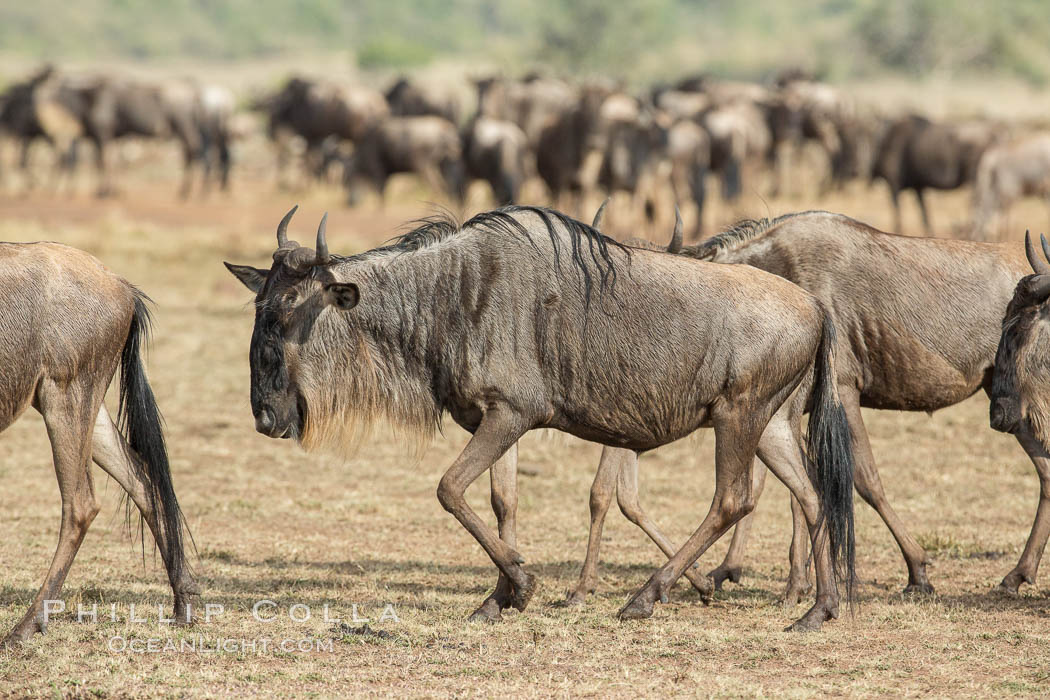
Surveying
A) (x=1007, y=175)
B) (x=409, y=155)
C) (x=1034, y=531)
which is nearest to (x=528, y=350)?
(x=1034, y=531)

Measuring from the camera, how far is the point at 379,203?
2525cm

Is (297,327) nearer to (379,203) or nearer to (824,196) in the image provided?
(379,203)

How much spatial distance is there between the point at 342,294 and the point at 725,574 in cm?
247

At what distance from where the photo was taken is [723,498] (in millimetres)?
5672

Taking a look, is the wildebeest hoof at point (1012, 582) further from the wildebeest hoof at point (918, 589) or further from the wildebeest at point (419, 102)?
the wildebeest at point (419, 102)

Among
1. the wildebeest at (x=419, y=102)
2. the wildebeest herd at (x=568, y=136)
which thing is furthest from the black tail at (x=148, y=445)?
the wildebeest at (x=419, y=102)

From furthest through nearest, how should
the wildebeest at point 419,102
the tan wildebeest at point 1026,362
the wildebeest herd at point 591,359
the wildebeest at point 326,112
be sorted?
the wildebeest at point 419,102 < the wildebeest at point 326,112 < the tan wildebeest at point 1026,362 < the wildebeest herd at point 591,359

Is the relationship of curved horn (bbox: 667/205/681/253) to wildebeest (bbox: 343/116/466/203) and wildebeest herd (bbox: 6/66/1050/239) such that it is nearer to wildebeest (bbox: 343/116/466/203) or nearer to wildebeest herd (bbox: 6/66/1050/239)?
wildebeest herd (bbox: 6/66/1050/239)

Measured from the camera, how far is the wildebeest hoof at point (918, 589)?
644cm

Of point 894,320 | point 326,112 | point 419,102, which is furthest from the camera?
point 419,102

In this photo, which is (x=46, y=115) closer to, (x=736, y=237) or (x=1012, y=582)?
(x=736, y=237)

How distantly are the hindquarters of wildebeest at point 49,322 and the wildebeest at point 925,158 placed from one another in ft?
59.8

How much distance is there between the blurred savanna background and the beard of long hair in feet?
2.05

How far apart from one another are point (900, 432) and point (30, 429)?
6.52 meters
